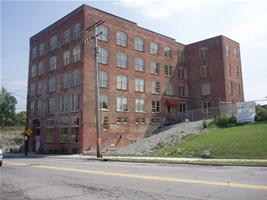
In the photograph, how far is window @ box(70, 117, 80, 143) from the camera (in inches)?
1527

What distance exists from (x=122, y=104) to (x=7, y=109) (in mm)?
65493

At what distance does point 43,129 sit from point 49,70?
892 centimetres

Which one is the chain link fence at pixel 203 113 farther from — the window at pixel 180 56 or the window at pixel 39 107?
the window at pixel 39 107

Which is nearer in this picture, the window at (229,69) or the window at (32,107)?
the window at (32,107)

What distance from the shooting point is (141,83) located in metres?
46.7

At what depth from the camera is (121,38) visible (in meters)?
45.1

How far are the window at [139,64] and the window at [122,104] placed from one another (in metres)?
5.84

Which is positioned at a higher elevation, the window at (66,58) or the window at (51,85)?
the window at (66,58)

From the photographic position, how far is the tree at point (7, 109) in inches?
3723

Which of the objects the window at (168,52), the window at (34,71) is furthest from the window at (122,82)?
the window at (34,71)

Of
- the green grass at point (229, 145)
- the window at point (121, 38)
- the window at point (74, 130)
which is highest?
the window at point (121, 38)

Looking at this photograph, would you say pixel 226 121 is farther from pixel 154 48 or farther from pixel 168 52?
pixel 168 52

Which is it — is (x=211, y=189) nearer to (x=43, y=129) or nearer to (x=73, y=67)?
(x=73, y=67)

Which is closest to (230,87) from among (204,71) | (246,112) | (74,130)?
(204,71)
